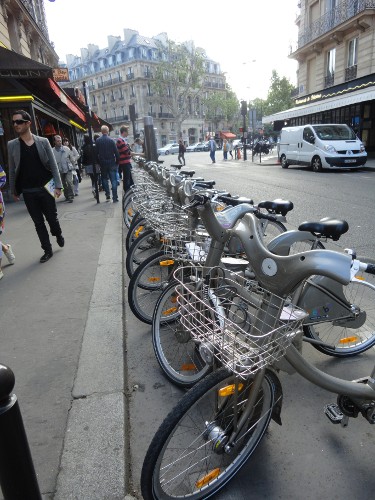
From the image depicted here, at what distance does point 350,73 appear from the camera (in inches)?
867

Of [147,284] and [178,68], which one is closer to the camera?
[147,284]

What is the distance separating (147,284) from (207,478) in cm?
204

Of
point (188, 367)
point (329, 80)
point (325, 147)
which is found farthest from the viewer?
point (329, 80)

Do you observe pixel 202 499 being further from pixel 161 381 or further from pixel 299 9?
pixel 299 9

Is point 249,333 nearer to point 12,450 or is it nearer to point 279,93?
point 12,450

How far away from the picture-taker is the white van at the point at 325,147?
595 inches

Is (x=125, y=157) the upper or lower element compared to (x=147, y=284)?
upper

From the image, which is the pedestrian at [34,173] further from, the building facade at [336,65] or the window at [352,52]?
the window at [352,52]

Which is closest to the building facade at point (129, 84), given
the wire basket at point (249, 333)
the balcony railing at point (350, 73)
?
the balcony railing at point (350, 73)

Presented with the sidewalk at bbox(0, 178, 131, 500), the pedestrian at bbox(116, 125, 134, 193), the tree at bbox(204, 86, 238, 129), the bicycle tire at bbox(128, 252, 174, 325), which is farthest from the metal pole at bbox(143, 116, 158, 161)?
the tree at bbox(204, 86, 238, 129)

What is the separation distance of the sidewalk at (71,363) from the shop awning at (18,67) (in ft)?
18.2

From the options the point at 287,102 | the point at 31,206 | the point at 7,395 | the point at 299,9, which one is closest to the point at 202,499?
the point at 7,395

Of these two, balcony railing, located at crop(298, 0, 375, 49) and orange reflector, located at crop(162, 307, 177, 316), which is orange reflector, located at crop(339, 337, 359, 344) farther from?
balcony railing, located at crop(298, 0, 375, 49)

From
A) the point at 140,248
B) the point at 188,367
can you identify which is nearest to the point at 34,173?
the point at 140,248
